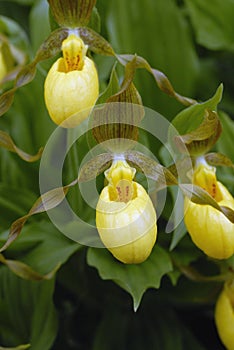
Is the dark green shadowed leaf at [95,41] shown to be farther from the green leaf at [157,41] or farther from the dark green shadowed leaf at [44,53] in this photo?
the green leaf at [157,41]

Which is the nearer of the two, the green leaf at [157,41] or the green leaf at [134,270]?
the green leaf at [134,270]

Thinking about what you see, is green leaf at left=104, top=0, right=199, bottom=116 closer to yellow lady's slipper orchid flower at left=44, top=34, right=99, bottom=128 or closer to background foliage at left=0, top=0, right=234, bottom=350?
background foliage at left=0, top=0, right=234, bottom=350

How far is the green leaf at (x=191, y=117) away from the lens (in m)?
1.30

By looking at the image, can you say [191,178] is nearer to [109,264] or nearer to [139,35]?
[109,264]

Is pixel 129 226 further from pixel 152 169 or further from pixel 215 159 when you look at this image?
pixel 215 159

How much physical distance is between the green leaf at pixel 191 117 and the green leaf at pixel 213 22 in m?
0.51

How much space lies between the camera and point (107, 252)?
1.45m

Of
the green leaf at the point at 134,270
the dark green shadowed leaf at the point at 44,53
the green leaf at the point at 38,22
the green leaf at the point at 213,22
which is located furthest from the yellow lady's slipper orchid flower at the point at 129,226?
the green leaf at the point at 213,22

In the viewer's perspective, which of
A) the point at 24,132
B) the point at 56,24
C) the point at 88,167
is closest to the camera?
the point at 88,167

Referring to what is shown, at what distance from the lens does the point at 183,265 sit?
146 centimetres

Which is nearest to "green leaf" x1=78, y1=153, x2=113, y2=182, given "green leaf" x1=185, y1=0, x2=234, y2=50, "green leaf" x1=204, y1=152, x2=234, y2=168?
"green leaf" x1=204, y1=152, x2=234, y2=168

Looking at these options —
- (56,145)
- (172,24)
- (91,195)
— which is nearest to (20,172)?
(56,145)

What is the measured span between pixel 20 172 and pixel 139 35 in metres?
0.46

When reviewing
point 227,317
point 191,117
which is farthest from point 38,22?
point 227,317
